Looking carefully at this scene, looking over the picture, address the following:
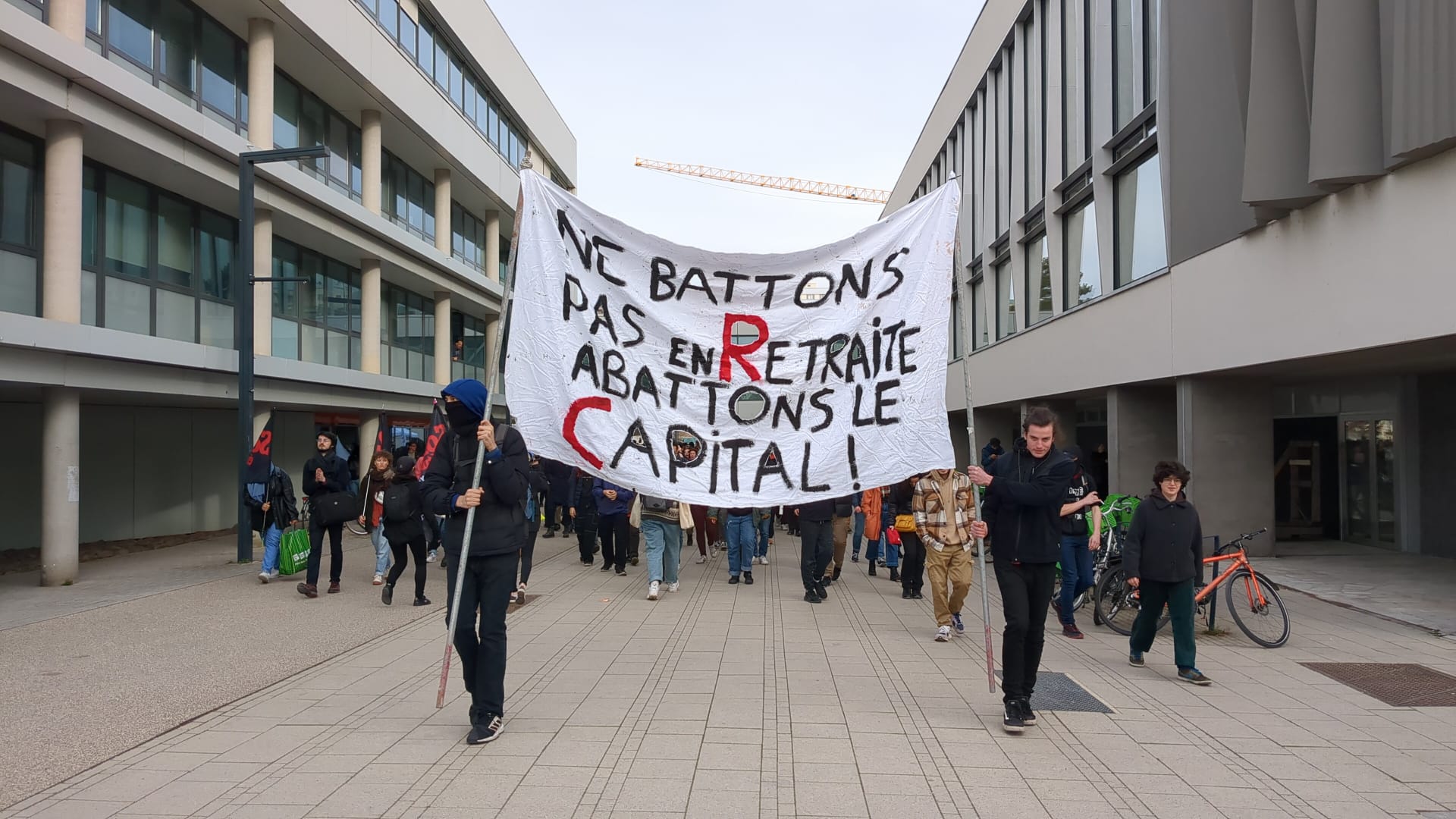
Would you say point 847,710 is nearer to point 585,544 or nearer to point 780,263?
point 780,263

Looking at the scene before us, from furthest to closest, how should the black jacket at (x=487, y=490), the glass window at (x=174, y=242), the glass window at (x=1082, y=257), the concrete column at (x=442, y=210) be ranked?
the concrete column at (x=442, y=210)
the glass window at (x=1082, y=257)
the glass window at (x=174, y=242)
the black jacket at (x=487, y=490)

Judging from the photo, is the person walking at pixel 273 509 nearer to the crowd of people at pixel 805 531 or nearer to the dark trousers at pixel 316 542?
the crowd of people at pixel 805 531

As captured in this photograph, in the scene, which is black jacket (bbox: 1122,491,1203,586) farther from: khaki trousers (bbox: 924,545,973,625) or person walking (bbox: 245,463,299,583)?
person walking (bbox: 245,463,299,583)

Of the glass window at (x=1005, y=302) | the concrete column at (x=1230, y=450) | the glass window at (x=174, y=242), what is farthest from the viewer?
the glass window at (x=1005, y=302)

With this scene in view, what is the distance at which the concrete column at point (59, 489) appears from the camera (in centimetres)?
1127

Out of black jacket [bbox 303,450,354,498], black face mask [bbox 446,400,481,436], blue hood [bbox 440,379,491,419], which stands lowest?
black jacket [bbox 303,450,354,498]

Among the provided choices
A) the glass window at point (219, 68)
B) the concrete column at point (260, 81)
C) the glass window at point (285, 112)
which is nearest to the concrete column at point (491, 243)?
the glass window at point (285, 112)

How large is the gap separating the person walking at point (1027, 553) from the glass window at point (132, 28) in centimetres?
1447

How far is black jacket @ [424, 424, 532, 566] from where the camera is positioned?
5184 millimetres

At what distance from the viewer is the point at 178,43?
14633 millimetres

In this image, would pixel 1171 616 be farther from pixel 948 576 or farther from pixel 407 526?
pixel 407 526

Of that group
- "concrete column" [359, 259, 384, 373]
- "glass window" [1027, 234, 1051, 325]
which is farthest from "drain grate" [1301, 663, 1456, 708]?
"concrete column" [359, 259, 384, 373]

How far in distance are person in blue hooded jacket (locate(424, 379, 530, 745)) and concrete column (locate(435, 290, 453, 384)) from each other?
2177cm

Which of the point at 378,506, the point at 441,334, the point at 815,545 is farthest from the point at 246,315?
the point at 441,334
